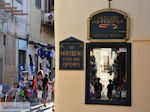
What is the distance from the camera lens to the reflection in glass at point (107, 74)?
6.19 metres

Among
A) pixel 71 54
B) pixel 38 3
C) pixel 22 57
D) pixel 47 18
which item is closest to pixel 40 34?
pixel 47 18

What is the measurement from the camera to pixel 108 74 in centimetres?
630

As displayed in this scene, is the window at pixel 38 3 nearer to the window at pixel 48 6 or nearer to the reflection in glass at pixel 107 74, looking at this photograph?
the window at pixel 48 6

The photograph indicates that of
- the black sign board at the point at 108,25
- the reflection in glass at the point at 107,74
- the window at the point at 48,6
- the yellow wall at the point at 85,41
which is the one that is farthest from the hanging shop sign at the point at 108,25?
the window at the point at 48,6

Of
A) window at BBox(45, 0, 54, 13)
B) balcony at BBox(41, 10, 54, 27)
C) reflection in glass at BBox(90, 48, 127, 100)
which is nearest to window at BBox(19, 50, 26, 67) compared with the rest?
balcony at BBox(41, 10, 54, 27)

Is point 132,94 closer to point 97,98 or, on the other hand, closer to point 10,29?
point 97,98

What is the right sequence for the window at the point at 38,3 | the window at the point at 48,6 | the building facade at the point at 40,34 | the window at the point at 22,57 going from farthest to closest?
the window at the point at 48,6 < the window at the point at 38,3 < the building facade at the point at 40,34 < the window at the point at 22,57

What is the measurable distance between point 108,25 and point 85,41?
62 cm

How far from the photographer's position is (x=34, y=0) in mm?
18344

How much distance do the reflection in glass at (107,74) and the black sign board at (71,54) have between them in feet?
0.91

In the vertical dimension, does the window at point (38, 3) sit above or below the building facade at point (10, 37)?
above

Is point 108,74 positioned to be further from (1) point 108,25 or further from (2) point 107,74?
(1) point 108,25

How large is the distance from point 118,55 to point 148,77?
32.1 inches


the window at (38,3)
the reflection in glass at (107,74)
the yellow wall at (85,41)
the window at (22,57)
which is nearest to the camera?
the yellow wall at (85,41)
